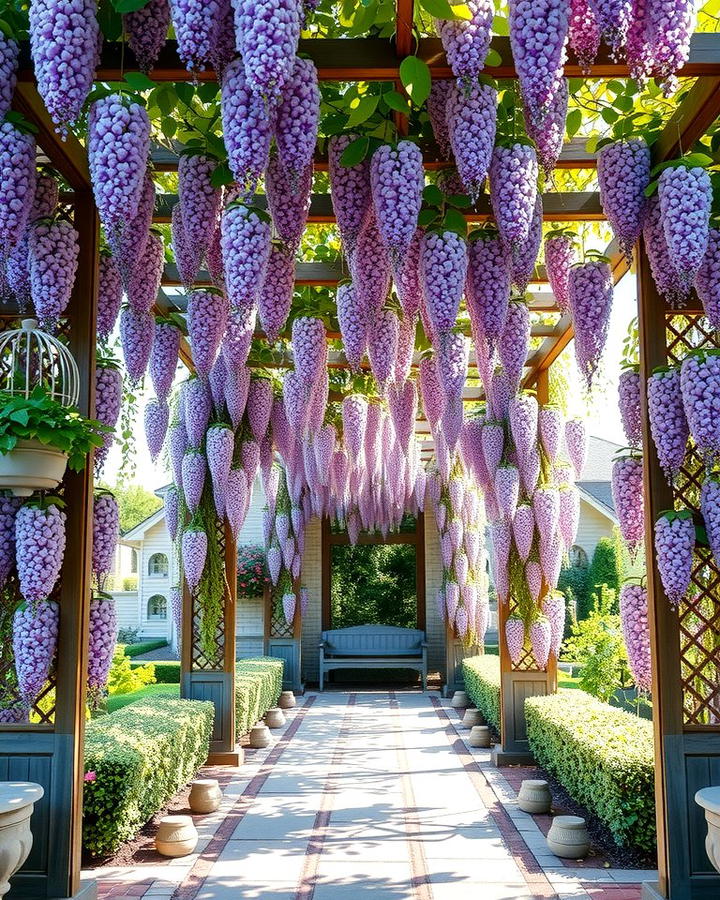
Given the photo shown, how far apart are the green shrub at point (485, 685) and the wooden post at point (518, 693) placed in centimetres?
89

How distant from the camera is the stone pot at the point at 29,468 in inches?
92.8

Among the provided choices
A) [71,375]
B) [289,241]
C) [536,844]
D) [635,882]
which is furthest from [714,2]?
[536,844]

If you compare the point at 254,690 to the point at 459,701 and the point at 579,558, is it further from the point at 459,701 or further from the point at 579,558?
the point at 579,558

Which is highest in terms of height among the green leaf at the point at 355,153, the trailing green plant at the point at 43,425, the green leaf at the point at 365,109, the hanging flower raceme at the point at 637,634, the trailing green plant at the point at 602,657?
the green leaf at the point at 365,109

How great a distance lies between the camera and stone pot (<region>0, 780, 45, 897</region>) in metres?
2.20

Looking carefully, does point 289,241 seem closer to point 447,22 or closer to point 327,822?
point 447,22

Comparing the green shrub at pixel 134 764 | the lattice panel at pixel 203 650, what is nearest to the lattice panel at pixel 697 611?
the green shrub at pixel 134 764

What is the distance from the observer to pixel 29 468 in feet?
7.82

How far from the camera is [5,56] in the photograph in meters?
2.04

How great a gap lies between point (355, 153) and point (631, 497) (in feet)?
5.50

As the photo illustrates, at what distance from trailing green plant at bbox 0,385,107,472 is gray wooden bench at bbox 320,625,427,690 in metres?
10.1

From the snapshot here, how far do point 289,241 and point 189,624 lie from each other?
189 inches

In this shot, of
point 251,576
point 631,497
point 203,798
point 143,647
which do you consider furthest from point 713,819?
point 143,647

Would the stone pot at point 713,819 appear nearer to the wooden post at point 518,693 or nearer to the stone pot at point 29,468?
the stone pot at point 29,468
